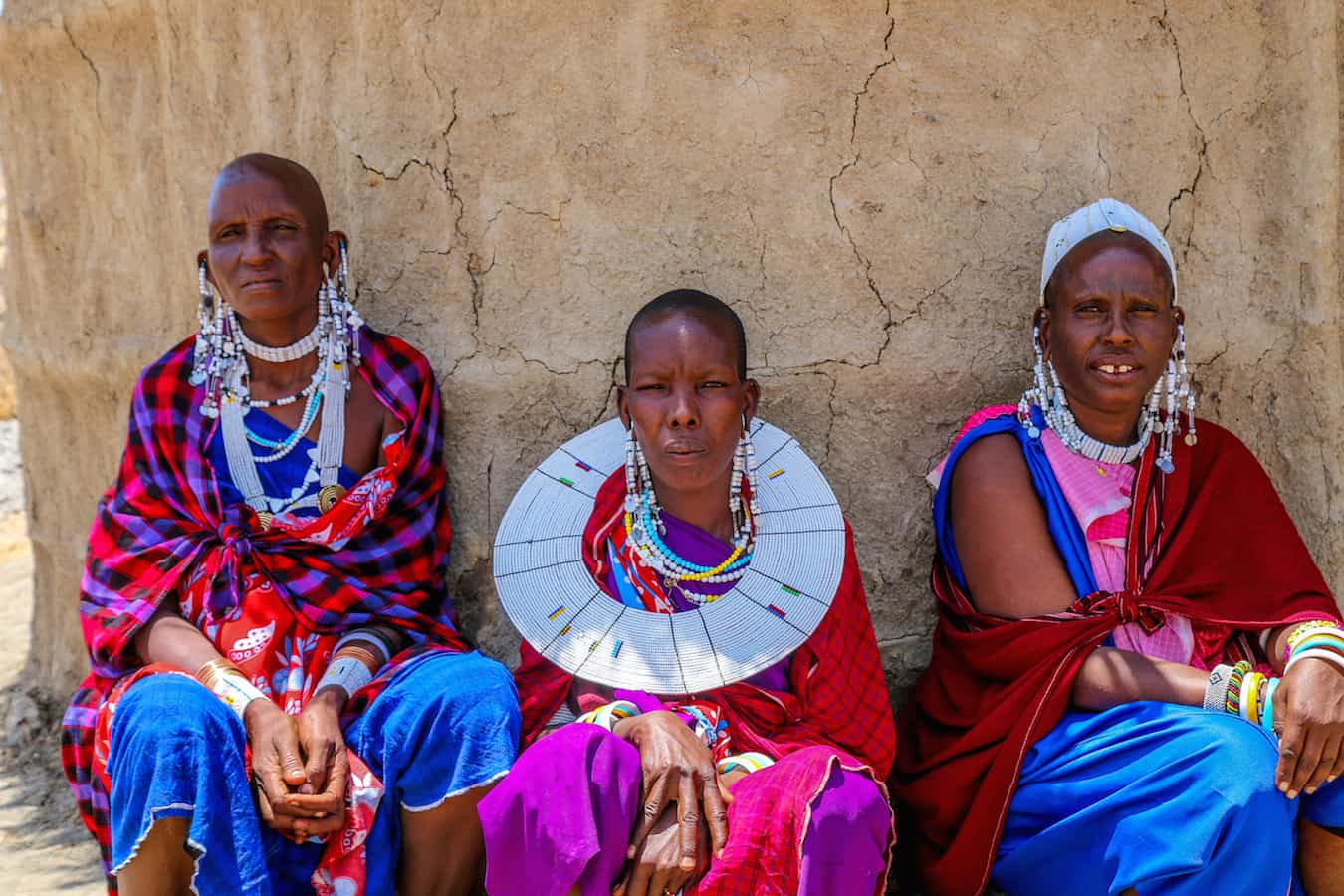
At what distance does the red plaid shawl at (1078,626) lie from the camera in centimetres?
314

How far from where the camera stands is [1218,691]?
2990 mm

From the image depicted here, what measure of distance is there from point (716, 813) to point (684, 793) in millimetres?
71

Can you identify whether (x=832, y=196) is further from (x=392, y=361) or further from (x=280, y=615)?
(x=280, y=615)

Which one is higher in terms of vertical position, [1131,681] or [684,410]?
[684,410]

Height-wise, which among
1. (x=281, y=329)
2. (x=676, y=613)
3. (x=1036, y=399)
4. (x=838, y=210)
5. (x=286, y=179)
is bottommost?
(x=676, y=613)

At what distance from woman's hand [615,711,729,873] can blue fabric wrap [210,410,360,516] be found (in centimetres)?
118

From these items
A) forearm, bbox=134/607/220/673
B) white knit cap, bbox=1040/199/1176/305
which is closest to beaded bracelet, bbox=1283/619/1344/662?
white knit cap, bbox=1040/199/1176/305

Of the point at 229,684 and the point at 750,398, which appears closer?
the point at 229,684

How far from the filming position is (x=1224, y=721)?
9.39ft

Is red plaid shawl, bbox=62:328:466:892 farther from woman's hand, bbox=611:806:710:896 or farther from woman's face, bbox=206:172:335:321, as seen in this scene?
woman's hand, bbox=611:806:710:896

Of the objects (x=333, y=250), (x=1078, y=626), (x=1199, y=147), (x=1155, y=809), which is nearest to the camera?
(x=1155, y=809)

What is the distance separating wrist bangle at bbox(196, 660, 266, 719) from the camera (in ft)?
10.0

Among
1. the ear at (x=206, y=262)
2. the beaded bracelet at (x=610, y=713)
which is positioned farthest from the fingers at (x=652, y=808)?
the ear at (x=206, y=262)

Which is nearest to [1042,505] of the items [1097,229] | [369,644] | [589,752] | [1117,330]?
[1117,330]
